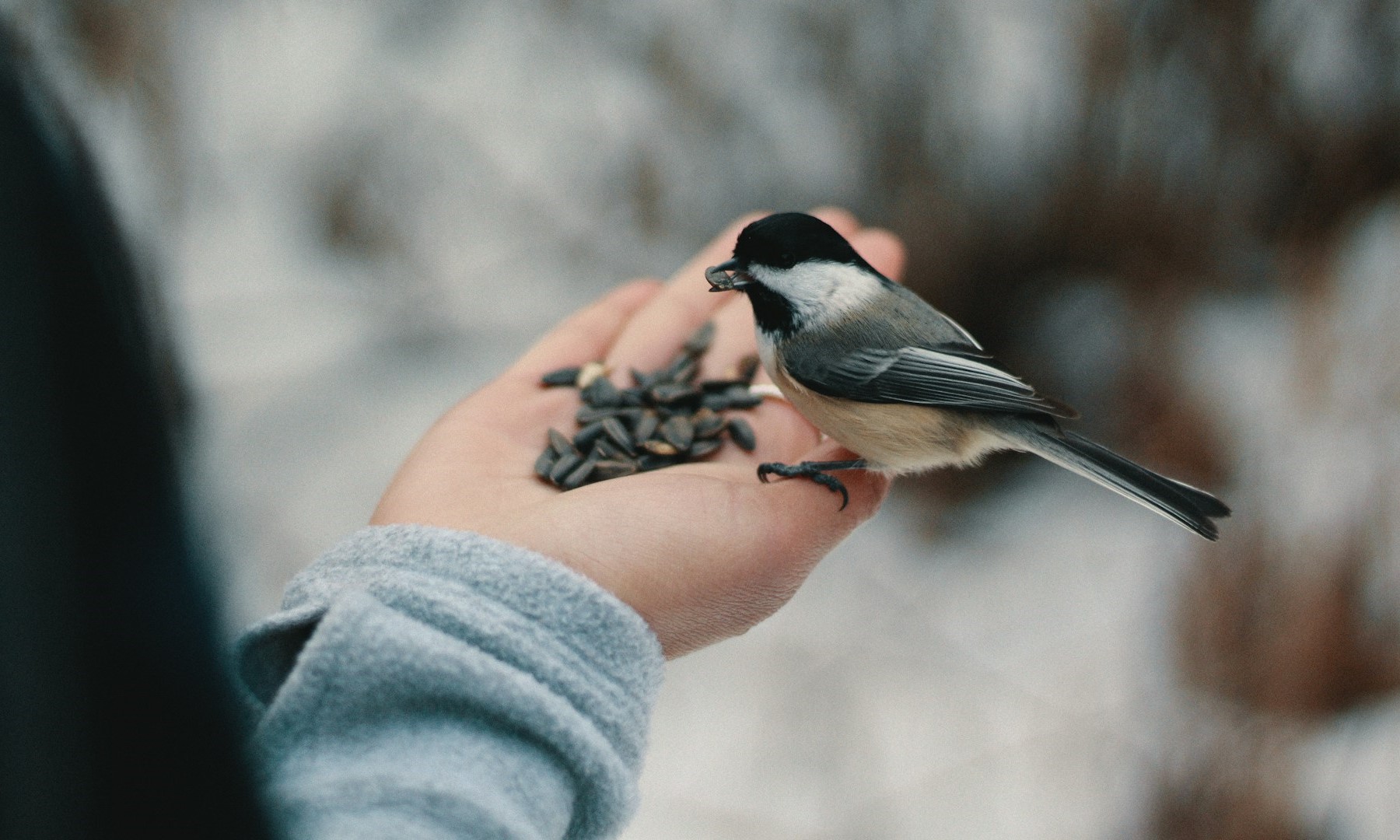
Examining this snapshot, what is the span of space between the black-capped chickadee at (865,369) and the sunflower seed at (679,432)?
153 millimetres

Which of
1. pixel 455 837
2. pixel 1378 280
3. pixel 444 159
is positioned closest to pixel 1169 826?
pixel 1378 280

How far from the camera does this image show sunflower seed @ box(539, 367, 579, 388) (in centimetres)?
135

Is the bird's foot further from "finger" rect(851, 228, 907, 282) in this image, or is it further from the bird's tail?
"finger" rect(851, 228, 907, 282)

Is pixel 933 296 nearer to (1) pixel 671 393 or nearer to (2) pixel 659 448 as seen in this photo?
(1) pixel 671 393

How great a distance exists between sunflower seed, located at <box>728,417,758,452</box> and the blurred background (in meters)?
0.70

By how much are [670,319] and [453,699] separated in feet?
3.04

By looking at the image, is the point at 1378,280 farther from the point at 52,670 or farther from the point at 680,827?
the point at 52,670

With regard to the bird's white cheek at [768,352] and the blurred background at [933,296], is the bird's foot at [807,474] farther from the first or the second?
the blurred background at [933,296]

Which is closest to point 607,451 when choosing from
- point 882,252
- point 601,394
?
point 601,394

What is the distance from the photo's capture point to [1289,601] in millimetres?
1546

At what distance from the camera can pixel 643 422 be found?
1.27 meters

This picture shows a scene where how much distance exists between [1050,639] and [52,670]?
1.76 metres

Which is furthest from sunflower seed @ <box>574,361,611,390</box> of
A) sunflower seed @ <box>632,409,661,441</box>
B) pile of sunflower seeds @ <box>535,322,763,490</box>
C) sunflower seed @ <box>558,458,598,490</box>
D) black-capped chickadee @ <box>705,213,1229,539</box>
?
black-capped chickadee @ <box>705,213,1229,539</box>

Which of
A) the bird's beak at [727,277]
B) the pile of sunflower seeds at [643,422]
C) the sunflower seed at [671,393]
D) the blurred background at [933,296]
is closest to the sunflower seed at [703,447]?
the pile of sunflower seeds at [643,422]
